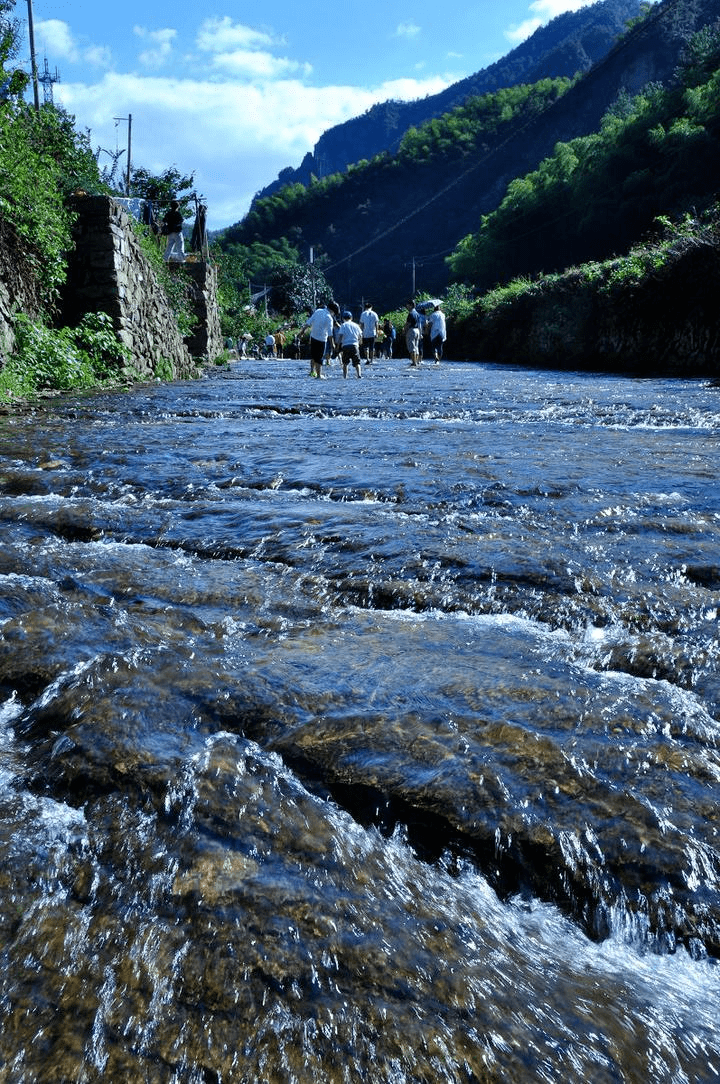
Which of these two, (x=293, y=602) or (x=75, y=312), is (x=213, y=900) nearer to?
(x=293, y=602)

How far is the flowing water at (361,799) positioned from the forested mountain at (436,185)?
379 feet

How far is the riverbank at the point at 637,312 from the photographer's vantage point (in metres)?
17.1

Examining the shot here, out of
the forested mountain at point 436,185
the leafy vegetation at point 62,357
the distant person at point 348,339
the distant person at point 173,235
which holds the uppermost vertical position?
the forested mountain at point 436,185

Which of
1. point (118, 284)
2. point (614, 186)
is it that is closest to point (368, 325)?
point (118, 284)

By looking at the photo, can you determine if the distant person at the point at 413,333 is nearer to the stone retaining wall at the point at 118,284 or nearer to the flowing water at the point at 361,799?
the stone retaining wall at the point at 118,284

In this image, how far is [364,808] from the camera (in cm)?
195

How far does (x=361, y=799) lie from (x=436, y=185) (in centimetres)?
14798

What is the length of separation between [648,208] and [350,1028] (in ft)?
195

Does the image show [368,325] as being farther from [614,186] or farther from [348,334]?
[614,186]

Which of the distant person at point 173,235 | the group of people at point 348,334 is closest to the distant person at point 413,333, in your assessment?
the group of people at point 348,334

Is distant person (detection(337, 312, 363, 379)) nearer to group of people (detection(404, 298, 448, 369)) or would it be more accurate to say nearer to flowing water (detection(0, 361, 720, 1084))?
group of people (detection(404, 298, 448, 369))

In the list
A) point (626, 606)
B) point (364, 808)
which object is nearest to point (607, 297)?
point (626, 606)

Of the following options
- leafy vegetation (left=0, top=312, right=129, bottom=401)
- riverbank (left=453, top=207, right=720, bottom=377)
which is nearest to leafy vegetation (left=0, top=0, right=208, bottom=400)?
leafy vegetation (left=0, top=312, right=129, bottom=401)

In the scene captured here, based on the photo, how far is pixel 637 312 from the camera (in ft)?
63.7
